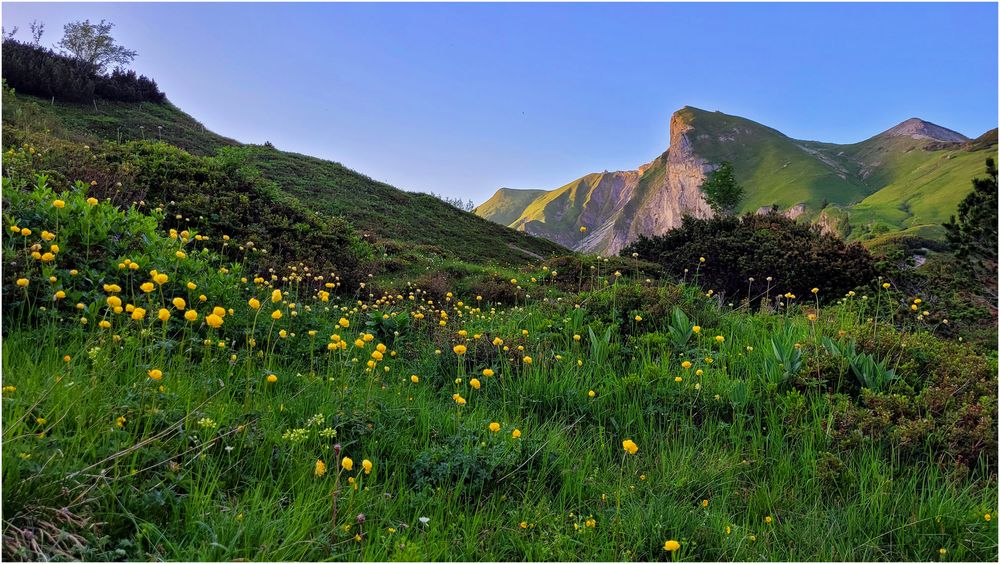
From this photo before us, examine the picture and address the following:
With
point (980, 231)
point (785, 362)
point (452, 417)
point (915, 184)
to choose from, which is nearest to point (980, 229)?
point (980, 231)

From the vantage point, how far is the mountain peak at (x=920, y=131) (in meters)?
156

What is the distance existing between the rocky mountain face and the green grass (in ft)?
264

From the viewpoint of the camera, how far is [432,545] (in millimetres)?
2031

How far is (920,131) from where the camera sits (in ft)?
522

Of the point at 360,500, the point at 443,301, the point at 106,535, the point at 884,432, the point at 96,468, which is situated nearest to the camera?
the point at 106,535

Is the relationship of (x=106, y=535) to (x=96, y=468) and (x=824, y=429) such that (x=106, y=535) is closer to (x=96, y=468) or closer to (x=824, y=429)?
(x=96, y=468)

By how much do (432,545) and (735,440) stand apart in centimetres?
214

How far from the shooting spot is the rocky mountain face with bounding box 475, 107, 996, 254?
8662 centimetres

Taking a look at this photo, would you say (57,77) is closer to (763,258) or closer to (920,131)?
(763,258)

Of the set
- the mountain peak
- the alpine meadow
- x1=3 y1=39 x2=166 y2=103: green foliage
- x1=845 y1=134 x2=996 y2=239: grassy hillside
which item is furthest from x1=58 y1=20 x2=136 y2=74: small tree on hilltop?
the mountain peak

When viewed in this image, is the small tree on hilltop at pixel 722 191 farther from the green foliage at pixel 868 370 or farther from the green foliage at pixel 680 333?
the green foliage at pixel 868 370

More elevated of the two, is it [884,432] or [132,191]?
[132,191]

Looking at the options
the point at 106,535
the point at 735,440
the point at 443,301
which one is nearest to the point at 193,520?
the point at 106,535

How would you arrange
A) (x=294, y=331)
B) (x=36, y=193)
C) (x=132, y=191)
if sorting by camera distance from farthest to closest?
(x=132, y=191) < (x=294, y=331) < (x=36, y=193)
